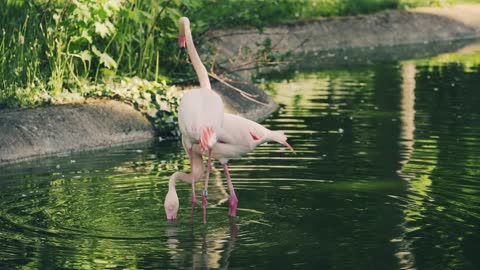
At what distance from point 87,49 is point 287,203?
5698mm

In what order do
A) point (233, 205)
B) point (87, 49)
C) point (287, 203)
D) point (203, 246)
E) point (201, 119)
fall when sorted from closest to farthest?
point (203, 246) < point (201, 119) < point (233, 205) < point (287, 203) < point (87, 49)

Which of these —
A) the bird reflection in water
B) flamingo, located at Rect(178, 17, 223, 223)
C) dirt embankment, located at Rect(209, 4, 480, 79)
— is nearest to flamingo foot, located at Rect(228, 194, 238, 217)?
the bird reflection in water

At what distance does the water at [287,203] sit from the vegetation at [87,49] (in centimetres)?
121

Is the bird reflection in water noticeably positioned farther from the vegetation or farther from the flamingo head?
the vegetation

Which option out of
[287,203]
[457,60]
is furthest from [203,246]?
[457,60]

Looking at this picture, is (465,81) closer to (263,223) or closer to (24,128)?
(24,128)

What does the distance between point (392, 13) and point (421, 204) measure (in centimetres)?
1844

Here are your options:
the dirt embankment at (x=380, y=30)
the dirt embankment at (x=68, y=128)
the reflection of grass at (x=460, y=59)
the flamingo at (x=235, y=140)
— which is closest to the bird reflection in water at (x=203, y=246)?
the flamingo at (x=235, y=140)

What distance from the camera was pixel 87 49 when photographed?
14227 millimetres

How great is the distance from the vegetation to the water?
1205 mm

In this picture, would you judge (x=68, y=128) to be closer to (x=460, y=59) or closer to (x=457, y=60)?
(x=457, y=60)

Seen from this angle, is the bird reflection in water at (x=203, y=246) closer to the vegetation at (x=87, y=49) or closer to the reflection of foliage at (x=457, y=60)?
the vegetation at (x=87, y=49)

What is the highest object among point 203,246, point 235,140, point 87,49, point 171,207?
point 87,49

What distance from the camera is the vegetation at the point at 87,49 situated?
13.0 meters
